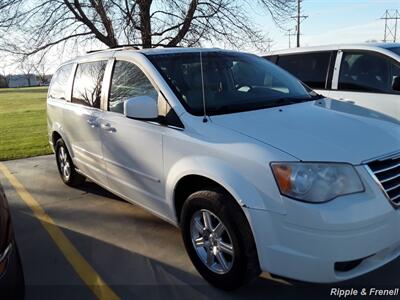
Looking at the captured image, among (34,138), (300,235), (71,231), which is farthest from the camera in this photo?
(34,138)

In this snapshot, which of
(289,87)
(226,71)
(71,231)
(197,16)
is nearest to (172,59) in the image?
(226,71)

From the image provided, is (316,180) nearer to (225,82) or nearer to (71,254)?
(225,82)

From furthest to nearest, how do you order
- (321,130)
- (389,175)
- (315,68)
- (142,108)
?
(315,68) → (142,108) → (321,130) → (389,175)

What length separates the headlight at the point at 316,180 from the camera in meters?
2.80

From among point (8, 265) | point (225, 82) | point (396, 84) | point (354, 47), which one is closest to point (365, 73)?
point (354, 47)

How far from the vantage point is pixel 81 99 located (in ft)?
17.7

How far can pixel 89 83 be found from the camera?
17.3 ft

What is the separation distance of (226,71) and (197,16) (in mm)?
10671

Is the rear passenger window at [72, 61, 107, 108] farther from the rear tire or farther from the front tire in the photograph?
the front tire

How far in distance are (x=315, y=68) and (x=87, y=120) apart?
12.0 ft

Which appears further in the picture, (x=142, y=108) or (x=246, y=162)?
(x=142, y=108)

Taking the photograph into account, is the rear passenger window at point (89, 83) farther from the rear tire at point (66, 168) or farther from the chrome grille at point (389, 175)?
the chrome grille at point (389, 175)

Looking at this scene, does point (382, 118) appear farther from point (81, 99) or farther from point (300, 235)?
point (81, 99)

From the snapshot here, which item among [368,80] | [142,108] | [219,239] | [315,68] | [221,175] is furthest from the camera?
[315,68]
